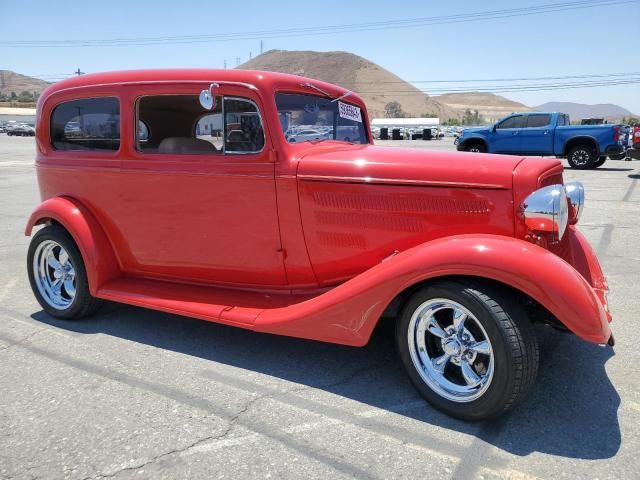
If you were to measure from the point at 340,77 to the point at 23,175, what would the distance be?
15890 centimetres

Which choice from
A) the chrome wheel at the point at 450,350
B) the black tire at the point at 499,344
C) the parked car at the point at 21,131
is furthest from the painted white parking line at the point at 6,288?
the parked car at the point at 21,131

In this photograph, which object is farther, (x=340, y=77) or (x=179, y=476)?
(x=340, y=77)

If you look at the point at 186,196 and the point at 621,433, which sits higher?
the point at 186,196

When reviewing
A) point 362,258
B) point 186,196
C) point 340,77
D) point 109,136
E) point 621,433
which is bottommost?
point 621,433

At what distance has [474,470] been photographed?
2.15 meters

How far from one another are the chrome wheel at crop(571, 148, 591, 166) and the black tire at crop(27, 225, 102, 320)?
14440 mm

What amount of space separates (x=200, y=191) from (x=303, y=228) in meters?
0.75

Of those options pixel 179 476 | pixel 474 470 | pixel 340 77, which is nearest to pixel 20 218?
pixel 179 476

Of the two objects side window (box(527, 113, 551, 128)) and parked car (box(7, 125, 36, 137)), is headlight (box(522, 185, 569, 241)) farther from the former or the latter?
parked car (box(7, 125, 36, 137))

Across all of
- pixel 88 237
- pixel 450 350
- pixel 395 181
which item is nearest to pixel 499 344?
pixel 450 350

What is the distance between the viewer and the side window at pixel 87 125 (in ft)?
12.0

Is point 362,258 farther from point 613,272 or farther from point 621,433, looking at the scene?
point 613,272

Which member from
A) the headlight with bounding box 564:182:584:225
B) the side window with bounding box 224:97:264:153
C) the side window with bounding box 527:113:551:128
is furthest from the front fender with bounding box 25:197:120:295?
the side window with bounding box 527:113:551:128

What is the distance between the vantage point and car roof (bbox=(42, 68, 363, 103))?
10.6 feet
